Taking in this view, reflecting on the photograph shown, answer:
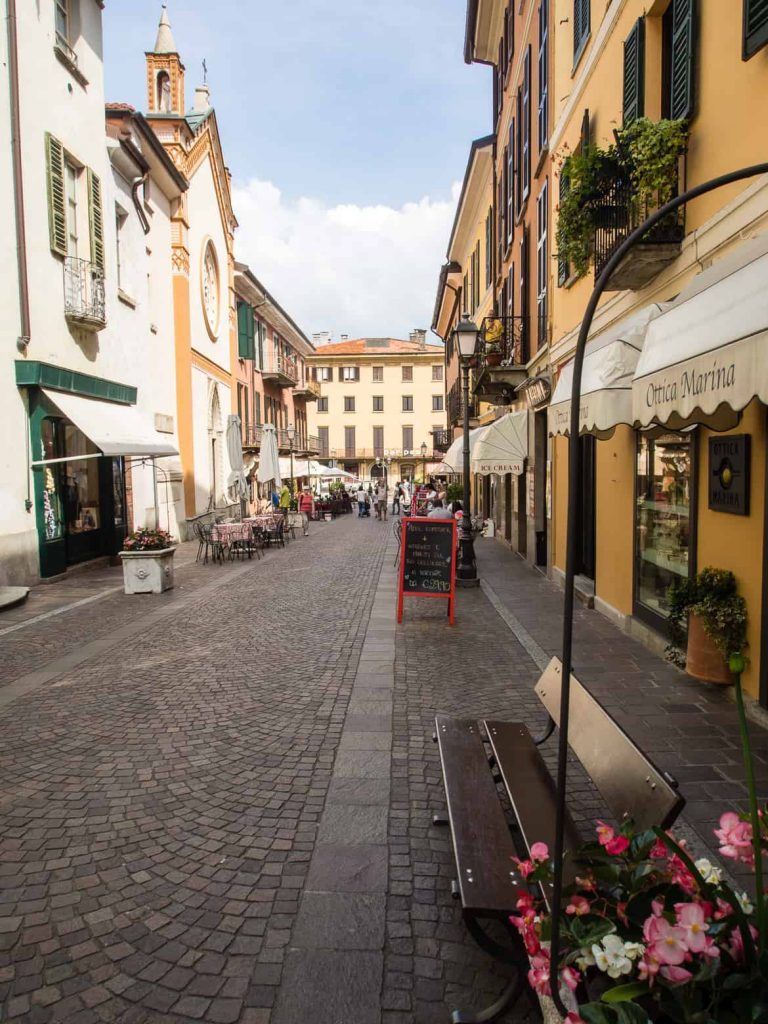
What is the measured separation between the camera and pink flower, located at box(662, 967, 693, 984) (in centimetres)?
Result: 161

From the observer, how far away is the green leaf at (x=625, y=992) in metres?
1.66

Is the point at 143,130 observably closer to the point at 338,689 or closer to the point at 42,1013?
the point at 338,689

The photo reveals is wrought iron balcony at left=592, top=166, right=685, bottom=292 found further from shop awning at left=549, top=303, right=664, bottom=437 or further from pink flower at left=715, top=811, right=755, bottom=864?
pink flower at left=715, top=811, right=755, bottom=864

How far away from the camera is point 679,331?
429 cm

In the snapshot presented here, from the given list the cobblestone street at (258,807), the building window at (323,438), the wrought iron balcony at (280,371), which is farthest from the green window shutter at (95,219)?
the building window at (323,438)

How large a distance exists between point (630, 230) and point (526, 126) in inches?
363

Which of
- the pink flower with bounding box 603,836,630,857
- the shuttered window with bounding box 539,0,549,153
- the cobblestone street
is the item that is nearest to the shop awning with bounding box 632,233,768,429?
the pink flower with bounding box 603,836,630,857

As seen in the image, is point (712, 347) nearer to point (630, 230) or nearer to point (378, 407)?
point (630, 230)

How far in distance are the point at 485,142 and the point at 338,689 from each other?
18.5 m

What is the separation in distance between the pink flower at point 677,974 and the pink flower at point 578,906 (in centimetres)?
30

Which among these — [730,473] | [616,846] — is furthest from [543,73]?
[616,846]

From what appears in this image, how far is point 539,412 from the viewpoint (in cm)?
1388

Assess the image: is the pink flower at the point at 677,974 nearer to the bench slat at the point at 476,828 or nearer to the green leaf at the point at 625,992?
the green leaf at the point at 625,992

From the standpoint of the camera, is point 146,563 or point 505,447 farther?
point 505,447
